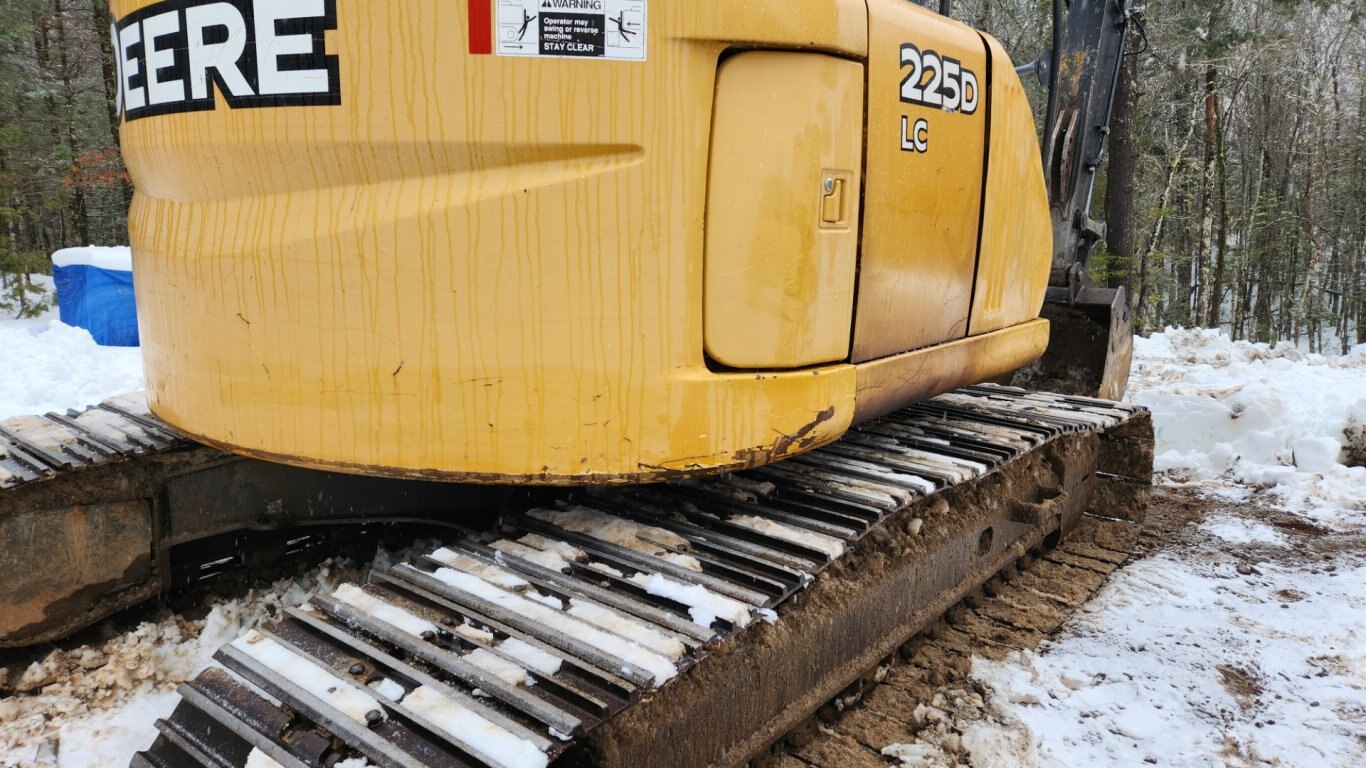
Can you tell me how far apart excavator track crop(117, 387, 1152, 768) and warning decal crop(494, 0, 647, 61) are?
1.19 metres

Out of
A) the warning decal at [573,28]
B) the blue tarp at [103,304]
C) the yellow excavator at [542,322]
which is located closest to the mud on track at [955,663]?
the yellow excavator at [542,322]

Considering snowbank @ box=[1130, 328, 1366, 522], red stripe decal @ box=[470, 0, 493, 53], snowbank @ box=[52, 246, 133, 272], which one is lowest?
snowbank @ box=[1130, 328, 1366, 522]

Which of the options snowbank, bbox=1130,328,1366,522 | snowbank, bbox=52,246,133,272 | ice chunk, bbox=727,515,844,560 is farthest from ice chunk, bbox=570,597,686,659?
snowbank, bbox=52,246,133,272

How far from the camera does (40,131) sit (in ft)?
76.2

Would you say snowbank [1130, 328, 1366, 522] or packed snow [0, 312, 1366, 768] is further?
snowbank [1130, 328, 1366, 522]

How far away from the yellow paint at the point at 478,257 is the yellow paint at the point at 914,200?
16cm

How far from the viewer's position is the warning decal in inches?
80.6

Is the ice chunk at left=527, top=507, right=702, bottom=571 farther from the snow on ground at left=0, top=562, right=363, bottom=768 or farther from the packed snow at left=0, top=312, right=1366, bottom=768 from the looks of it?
the snow on ground at left=0, top=562, right=363, bottom=768

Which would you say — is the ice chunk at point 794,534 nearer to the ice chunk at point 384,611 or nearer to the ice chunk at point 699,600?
the ice chunk at point 699,600

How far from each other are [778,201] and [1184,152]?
26429mm

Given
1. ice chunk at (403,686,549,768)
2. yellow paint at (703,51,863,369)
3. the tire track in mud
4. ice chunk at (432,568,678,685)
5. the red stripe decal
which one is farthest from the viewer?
the tire track in mud

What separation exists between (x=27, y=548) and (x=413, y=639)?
1.63m

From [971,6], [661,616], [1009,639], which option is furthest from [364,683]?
[971,6]

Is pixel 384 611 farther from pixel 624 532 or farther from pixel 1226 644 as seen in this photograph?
pixel 1226 644
